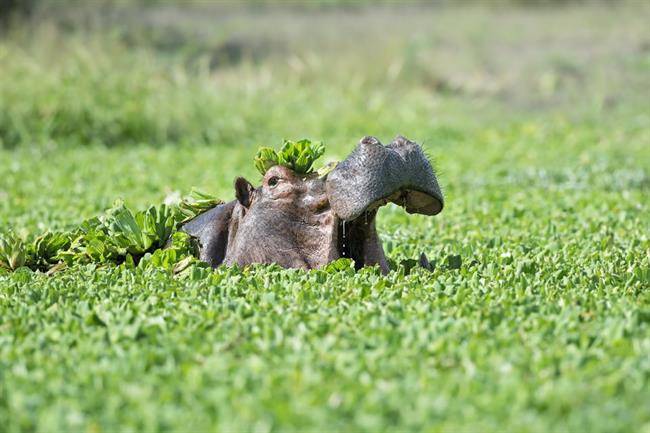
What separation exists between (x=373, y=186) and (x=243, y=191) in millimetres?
750

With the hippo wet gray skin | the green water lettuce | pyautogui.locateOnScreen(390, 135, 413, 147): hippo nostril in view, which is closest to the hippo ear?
the hippo wet gray skin

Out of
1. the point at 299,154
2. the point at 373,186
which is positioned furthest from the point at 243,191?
the point at 373,186

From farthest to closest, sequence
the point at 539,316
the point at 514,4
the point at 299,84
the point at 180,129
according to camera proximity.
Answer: the point at 514,4
the point at 299,84
the point at 180,129
the point at 539,316

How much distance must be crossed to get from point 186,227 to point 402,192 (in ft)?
3.72

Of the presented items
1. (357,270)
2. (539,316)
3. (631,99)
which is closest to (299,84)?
(631,99)

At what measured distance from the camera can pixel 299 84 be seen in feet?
50.7

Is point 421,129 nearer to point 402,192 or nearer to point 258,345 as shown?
point 402,192

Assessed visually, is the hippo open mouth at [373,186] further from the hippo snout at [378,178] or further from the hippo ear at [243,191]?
the hippo ear at [243,191]

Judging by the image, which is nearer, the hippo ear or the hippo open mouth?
the hippo open mouth

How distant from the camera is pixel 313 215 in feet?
Answer: 15.3

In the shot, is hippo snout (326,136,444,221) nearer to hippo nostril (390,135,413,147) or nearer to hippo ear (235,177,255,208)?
hippo nostril (390,135,413,147)

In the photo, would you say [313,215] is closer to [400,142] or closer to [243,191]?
[243,191]

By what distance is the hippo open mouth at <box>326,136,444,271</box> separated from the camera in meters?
4.31

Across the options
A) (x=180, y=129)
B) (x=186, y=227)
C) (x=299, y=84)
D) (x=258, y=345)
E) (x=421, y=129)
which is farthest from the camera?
(x=299, y=84)
